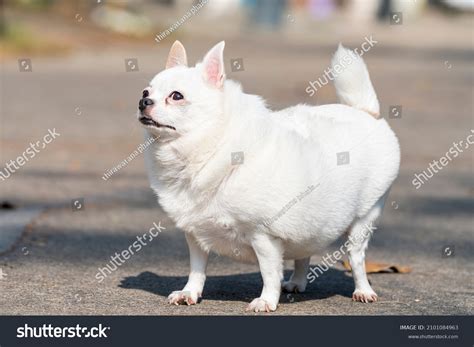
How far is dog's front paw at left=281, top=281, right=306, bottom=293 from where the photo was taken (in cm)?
730

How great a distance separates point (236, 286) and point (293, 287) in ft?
1.27

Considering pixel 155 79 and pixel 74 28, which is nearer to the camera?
pixel 155 79

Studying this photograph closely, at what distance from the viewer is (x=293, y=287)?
7.31 metres

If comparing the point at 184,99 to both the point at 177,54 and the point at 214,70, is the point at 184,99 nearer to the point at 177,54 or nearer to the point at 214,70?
the point at 214,70

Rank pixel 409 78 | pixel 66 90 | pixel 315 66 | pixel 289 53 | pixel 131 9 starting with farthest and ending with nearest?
pixel 131 9
pixel 289 53
pixel 315 66
pixel 409 78
pixel 66 90

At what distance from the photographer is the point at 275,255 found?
639cm

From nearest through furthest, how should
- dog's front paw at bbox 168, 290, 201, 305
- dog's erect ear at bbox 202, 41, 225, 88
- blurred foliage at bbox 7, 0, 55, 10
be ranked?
1. dog's erect ear at bbox 202, 41, 225, 88
2. dog's front paw at bbox 168, 290, 201, 305
3. blurred foliage at bbox 7, 0, 55, 10

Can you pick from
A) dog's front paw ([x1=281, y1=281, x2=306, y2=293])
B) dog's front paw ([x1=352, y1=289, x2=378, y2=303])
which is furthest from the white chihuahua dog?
dog's front paw ([x1=281, y1=281, x2=306, y2=293])

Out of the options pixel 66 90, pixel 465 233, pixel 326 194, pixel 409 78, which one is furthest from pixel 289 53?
pixel 326 194

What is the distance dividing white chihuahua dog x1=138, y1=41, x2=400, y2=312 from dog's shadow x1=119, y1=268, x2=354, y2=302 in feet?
1.31

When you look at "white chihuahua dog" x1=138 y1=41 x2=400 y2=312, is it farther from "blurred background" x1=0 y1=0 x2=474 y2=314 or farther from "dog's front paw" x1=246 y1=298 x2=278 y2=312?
"blurred background" x1=0 y1=0 x2=474 y2=314

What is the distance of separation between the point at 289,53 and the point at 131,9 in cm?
959

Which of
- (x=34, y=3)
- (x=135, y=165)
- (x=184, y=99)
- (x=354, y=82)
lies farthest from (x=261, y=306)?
(x=34, y=3)
